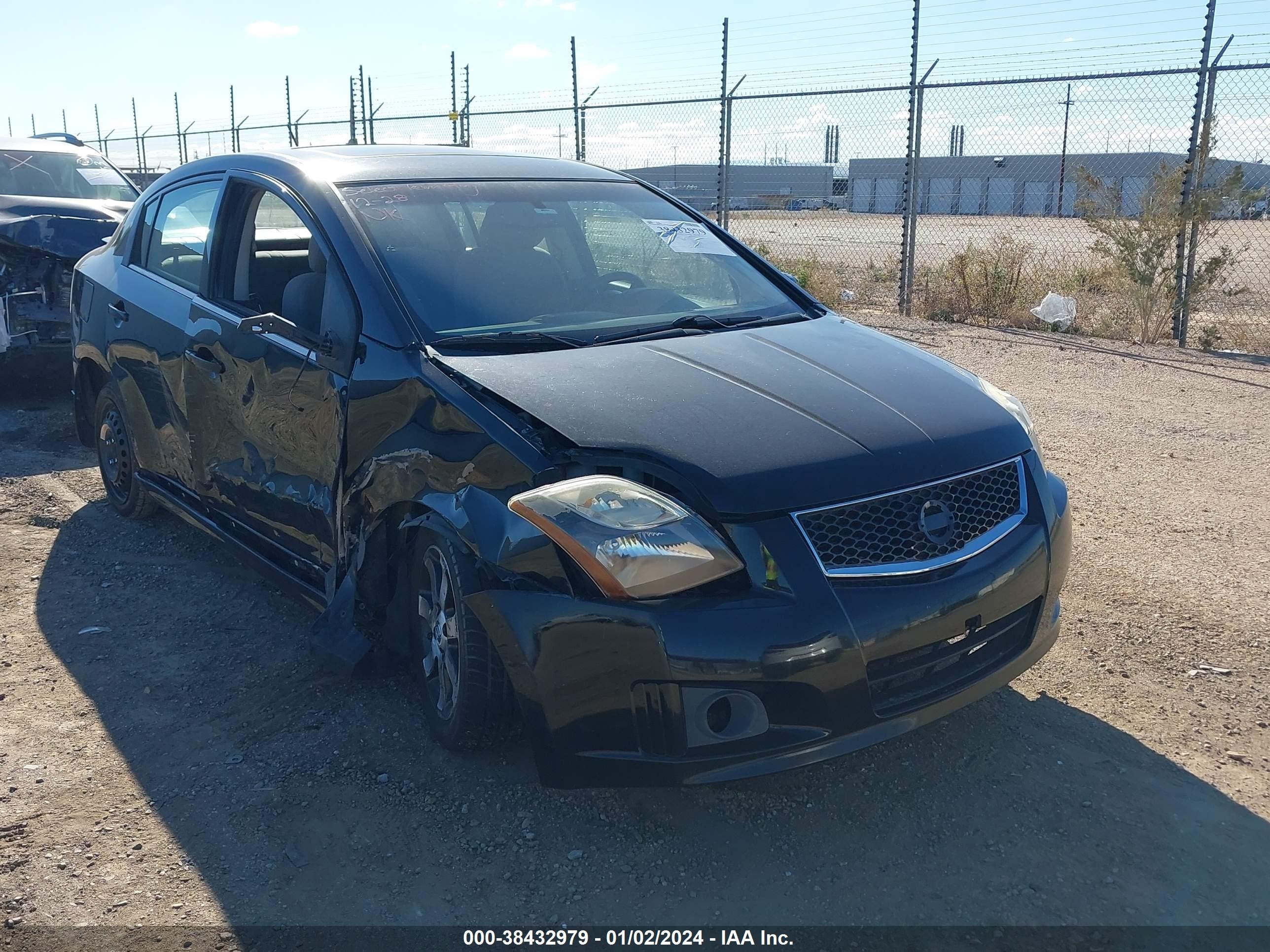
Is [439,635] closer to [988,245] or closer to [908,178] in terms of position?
[908,178]

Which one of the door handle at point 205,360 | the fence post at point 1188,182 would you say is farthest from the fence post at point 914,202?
the door handle at point 205,360

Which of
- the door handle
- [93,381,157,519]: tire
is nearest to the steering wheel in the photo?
the door handle

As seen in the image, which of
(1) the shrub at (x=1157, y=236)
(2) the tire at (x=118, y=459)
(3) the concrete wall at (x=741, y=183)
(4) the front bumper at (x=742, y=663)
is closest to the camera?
(4) the front bumper at (x=742, y=663)

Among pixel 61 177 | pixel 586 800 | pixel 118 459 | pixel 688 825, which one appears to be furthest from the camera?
pixel 61 177

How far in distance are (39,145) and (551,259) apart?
7.92 meters

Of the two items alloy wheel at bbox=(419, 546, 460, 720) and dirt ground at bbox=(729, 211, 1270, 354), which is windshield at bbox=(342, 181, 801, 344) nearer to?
alloy wheel at bbox=(419, 546, 460, 720)

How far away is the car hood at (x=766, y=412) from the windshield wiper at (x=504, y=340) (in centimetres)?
8

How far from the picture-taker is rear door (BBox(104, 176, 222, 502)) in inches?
173

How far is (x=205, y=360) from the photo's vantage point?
4152 mm

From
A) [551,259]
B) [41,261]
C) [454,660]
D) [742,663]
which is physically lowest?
[454,660]

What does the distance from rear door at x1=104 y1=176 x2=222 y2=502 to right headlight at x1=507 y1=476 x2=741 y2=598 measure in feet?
7.73

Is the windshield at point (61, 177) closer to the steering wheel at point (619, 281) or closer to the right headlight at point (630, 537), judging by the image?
the steering wheel at point (619, 281)

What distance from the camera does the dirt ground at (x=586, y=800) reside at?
2.65 metres

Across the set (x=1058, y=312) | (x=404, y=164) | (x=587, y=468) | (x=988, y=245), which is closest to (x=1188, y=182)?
(x=1058, y=312)
